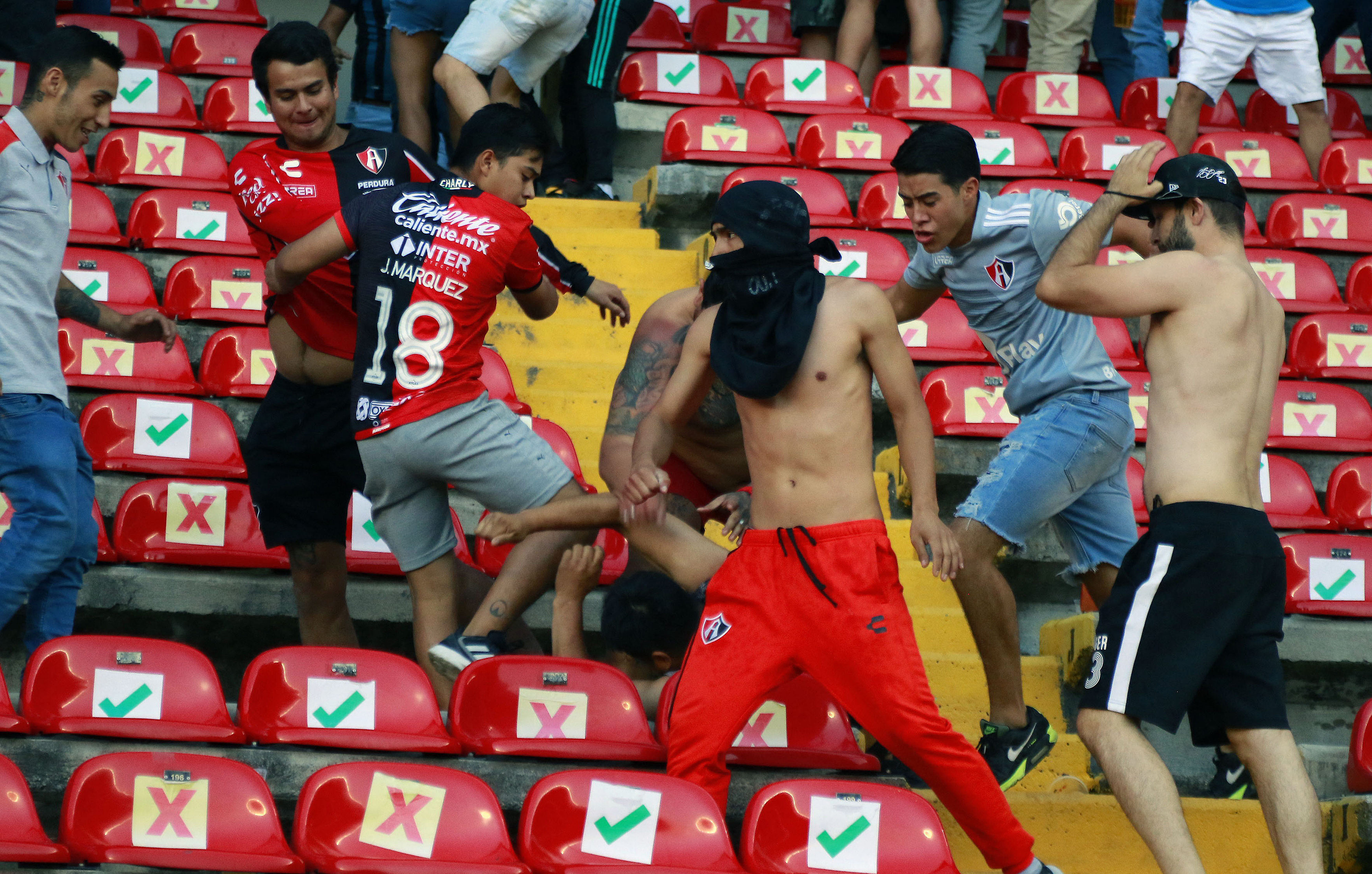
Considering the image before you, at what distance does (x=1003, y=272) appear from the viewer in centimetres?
418

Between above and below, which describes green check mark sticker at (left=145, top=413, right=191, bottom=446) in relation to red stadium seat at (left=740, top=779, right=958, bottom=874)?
above

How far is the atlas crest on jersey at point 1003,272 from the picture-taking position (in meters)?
4.18

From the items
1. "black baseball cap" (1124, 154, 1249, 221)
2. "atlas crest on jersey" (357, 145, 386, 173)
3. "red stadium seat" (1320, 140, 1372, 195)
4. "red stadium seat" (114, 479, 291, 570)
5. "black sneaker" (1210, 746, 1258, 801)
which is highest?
"black baseball cap" (1124, 154, 1249, 221)

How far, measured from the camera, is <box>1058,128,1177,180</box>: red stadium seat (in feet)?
24.1

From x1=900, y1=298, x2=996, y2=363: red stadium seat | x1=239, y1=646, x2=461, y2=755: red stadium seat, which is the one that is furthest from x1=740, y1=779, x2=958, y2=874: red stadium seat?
x1=900, y1=298, x2=996, y2=363: red stadium seat

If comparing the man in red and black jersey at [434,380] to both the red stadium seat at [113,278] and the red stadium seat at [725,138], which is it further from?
the red stadium seat at [725,138]

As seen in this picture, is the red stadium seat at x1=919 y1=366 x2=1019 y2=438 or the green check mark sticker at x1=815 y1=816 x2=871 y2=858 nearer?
the green check mark sticker at x1=815 y1=816 x2=871 y2=858

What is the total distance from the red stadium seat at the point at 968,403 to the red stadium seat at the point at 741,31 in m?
3.94

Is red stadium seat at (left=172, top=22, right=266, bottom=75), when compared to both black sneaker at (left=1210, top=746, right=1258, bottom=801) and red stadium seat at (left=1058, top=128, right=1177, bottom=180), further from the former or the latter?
black sneaker at (left=1210, top=746, right=1258, bottom=801)

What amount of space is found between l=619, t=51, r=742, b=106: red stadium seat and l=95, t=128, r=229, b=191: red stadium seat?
2.23 m

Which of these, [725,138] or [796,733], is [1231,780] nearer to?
[796,733]

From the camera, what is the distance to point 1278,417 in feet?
19.0

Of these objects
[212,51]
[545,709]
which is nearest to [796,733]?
[545,709]

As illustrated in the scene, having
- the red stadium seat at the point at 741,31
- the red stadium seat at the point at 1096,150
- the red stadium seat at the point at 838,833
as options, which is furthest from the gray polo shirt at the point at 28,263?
the red stadium seat at the point at 741,31
